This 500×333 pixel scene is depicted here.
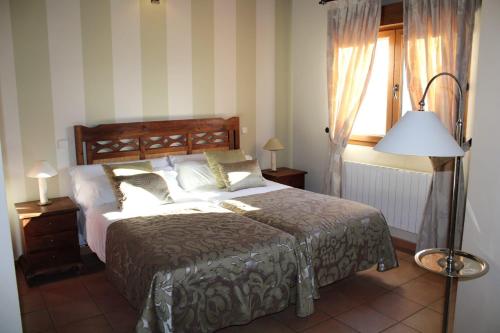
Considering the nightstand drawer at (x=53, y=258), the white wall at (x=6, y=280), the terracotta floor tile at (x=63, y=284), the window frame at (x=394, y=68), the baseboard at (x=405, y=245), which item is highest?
the window frame at (x=394, y=68)

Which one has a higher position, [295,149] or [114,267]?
[295,149]

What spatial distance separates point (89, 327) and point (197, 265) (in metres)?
0.97

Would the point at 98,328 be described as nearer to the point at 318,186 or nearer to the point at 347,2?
the point at 318,186

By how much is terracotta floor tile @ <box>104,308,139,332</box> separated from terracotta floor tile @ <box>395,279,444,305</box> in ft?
6.49

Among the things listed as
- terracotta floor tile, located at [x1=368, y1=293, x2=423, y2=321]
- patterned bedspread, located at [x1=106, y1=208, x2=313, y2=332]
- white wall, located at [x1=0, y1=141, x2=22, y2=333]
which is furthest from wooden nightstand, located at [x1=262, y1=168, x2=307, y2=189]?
white wall, located at [x1=0, y1=141, x2=22, y2=333]

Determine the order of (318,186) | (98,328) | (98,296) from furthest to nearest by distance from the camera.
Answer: (318,186) < (98,296) < (98,328)

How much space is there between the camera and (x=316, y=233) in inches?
121

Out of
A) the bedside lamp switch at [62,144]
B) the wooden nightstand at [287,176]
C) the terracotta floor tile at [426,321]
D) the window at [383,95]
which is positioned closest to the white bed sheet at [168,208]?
the wooden nightstand at [287,176]

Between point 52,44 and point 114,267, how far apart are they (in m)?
2.07

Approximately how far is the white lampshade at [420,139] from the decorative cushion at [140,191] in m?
2.18

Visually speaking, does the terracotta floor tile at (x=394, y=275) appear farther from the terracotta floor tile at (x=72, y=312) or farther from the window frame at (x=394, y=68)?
the terracotta floor tile at (x=72, y=312)

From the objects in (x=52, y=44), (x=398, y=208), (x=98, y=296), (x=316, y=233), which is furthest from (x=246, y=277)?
(x=52, y=44)

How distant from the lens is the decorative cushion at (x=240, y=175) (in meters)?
4.13

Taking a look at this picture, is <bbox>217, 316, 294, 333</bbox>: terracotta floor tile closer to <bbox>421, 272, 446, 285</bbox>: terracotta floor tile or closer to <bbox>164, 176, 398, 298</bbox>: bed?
<bbox>164, 176, 398, 298</bbox>: bed
